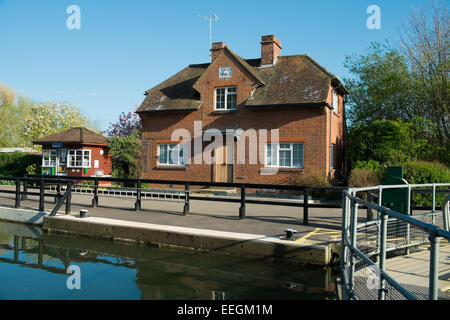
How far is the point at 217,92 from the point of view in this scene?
24.0 m

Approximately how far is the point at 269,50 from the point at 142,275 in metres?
19.6

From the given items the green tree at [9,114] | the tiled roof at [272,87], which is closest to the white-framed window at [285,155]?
the tiled roof at [272,87]

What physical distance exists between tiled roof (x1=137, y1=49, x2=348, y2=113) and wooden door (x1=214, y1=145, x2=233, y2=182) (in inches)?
115

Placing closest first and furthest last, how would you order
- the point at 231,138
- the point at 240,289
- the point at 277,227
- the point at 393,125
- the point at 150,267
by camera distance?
1. the point at 240,289
2. the point at 150,267
3. the point at 277,227
4. the point at 393,125
5. the point at 231,138

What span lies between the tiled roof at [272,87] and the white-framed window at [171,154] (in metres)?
2.22

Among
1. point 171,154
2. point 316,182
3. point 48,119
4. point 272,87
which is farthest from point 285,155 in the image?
point 48,119

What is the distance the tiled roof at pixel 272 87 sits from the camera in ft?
70.7

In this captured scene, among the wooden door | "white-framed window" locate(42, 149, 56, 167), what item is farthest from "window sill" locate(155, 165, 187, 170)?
"white-framed window" locate(42, 149, 56, 167)

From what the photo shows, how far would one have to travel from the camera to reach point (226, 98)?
2356 centimetres

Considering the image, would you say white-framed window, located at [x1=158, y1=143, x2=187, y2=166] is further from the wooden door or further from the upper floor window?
the upper floor window

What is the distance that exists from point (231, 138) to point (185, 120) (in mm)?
3230

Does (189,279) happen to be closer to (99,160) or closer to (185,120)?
(185,120)

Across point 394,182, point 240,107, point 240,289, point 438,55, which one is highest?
point 438,55
